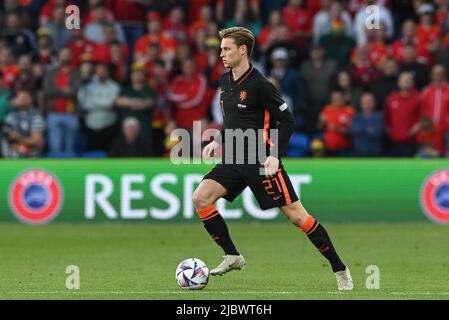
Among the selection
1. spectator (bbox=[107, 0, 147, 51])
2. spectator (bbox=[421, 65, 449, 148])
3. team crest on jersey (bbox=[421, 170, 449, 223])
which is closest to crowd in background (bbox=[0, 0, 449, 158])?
spectator (bbox=[421, 65, 449, 148])

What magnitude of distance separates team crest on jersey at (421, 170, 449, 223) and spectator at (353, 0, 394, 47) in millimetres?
3583

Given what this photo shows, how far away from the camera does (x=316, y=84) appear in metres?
20.5

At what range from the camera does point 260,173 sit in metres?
10.6

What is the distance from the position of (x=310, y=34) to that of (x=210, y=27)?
5.96 ft

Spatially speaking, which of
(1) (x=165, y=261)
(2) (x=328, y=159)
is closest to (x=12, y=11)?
(2) (x=328, y=159)

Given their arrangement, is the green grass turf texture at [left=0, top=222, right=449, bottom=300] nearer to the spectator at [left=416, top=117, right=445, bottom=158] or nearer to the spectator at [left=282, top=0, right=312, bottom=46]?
the spectator at [left=416, top=117, right=445, bottom=158]

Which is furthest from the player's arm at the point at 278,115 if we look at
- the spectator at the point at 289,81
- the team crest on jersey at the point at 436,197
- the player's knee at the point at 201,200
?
the spectator at the point at 289,81

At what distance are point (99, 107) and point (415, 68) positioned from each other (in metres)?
5.38

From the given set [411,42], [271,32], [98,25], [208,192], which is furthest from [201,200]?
[98,25]

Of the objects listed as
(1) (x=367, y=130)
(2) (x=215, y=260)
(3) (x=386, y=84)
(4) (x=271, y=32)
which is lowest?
(2) (x=215, y=260)

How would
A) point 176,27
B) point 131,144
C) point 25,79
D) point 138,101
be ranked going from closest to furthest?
point 131,144 < point 138,101 < point 25,79 < point 176,27

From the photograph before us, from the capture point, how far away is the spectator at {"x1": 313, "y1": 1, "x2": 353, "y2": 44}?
21312 millimetres

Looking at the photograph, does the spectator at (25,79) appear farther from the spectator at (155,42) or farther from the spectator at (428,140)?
Result: the spectator at (428,140)

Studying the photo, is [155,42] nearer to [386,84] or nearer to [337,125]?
[337,125]
